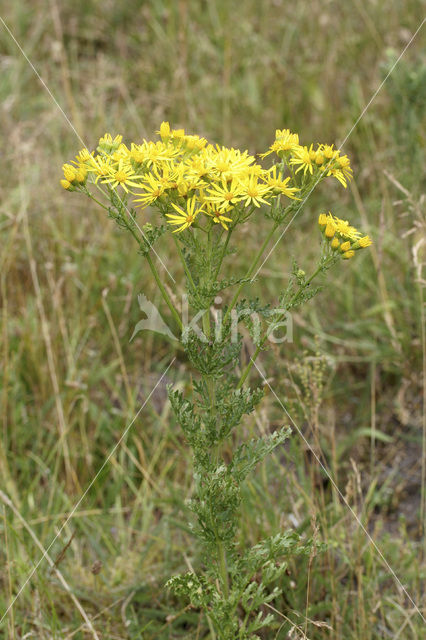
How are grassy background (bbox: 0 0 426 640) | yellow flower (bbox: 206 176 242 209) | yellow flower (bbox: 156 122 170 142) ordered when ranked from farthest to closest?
grassy background (bbox: 0 0 426 640)
yellow flower (bbox: 156 122 170 142)
yellow flower (bbox: 206 176 242 209)

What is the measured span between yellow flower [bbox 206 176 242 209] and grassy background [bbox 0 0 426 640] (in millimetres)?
648

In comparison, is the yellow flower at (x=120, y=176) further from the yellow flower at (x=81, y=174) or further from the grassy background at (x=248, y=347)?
the grassy background at (x=248, y=347)

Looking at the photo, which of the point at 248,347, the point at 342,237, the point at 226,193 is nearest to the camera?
the point at 226,193

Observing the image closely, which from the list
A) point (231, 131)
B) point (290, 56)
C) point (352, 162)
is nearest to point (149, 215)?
point (231, 131)

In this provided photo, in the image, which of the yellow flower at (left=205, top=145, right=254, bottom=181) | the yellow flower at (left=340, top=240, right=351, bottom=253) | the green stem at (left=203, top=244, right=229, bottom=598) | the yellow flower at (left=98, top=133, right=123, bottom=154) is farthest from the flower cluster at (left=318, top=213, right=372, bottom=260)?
the yellow flower at (left=98, top=133, right=123, bottom=154)

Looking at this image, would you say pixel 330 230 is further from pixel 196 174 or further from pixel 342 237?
pixel 196 174

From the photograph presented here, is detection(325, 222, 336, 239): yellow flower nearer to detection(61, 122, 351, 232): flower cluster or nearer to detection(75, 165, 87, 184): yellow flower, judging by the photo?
detection(61, 122, 351, 232): flower cluster

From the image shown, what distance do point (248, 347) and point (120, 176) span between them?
144 centimetres

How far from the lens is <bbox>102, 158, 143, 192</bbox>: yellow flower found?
127 cm

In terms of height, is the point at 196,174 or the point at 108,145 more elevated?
the point at 108,145

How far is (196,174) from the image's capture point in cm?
123

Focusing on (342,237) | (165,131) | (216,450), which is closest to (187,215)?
(165,131)

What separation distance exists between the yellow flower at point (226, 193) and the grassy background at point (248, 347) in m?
0.65

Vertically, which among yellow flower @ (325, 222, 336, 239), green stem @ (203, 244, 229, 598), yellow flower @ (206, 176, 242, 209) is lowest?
green stem @ (203, 244, 229, 598)
